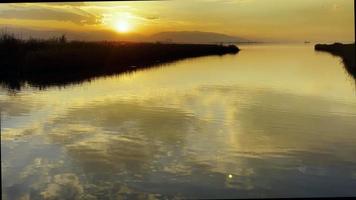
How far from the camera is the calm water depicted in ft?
12.4

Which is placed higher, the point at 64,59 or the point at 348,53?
the point at 348,53

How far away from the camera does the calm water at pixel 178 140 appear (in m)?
3.78

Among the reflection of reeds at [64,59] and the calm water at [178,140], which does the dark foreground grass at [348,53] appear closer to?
the calm water at [178,140]

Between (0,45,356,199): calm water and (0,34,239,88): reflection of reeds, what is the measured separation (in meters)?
0.40

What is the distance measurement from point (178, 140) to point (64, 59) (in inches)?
150

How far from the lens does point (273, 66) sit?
1157 cm

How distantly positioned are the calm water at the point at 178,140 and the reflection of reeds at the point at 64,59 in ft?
1.30

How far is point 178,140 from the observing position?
5.26 meters

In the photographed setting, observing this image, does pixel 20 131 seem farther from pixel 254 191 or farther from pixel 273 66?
pixel 273 66

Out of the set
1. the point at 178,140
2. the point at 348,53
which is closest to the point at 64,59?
the point at 178,140

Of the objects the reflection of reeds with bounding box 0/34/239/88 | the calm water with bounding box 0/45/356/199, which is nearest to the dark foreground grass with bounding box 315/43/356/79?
the calm water with bounding box 0/45/356/199

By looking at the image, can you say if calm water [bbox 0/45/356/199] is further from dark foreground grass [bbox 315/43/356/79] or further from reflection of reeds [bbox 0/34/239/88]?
reflection of reeds [bbox 0/34/239/88]

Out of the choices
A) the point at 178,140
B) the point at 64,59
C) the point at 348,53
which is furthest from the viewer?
the point at 64,59

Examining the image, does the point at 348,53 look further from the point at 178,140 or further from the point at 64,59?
the point at 64,59
